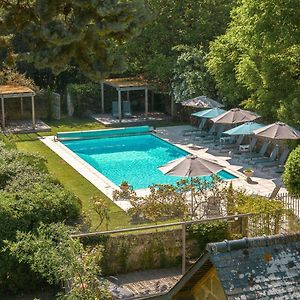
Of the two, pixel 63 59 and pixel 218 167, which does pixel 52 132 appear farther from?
pixel 63 59

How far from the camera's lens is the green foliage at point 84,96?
3459 cm

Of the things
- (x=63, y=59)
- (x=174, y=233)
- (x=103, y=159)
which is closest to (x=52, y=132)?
(x=103, y=159)

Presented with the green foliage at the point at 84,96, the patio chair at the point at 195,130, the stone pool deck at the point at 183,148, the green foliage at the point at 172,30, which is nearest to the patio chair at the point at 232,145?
the stone pool deck at the point at 183,148

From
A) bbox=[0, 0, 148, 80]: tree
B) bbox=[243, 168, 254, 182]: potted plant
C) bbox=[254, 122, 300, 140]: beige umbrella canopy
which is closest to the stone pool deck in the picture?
bbox=[243, 168, 254, 182]: potted plant

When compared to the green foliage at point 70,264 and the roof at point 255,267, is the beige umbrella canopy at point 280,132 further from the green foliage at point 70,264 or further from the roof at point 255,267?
the roof at point 255,267

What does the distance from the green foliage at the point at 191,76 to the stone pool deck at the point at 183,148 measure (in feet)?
6.24

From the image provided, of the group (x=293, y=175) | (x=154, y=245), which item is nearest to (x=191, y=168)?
(x=293, y=175)

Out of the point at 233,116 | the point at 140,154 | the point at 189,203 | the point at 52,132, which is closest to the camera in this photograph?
the point at 189,203

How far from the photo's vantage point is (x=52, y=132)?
31.0 meters

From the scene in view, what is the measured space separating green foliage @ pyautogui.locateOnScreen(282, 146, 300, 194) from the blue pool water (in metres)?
4.16

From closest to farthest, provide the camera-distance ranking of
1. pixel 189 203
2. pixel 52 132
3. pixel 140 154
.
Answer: pixel 189 203
pixel 140 154
pixel 52 132

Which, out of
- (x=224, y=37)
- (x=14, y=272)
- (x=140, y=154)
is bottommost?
(x=140, y=154)

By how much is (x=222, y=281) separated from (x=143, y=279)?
7.34m

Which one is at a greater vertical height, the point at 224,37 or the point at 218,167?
the point at 224,37
